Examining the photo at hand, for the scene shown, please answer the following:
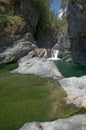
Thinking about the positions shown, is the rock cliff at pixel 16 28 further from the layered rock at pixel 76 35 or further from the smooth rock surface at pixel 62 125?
the smooth rock surface at pixel 62 125

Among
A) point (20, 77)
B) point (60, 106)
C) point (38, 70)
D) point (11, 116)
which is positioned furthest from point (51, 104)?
point (38, 70)

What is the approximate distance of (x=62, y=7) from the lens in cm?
4166

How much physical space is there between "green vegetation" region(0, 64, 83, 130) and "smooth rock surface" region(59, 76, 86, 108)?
0.31 m

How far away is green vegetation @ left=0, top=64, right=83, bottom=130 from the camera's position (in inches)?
432

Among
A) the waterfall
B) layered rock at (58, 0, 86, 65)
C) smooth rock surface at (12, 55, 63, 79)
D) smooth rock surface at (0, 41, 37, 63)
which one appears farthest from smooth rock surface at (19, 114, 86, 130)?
the waterfall

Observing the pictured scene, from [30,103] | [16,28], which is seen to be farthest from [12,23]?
[30,103]

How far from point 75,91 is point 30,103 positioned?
2.53 meters

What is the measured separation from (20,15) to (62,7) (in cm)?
811

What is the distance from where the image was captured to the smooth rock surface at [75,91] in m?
12.3

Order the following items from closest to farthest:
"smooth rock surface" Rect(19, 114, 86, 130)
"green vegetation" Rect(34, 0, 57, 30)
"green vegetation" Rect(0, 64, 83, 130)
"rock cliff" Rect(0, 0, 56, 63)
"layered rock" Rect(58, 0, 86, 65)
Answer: "smooth rock surface" Rect(19, 114, 86, 130) → "green vegetation" Rect(0, 64, 83, 130) → "rock cliff" Rect(0, 0, 56, 63) → "layered rock" Rect(58, 0, 86, 65) → "green vegetation" Rect(34, 0, 57, 30)

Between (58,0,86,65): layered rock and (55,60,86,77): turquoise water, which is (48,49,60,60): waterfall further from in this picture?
(55,60,86,77): turquoise water

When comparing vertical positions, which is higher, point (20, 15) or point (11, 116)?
point (20, 15)

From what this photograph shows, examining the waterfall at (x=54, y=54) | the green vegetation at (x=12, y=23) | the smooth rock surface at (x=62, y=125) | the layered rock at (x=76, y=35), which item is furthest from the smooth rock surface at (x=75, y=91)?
the waterfall at (x=54, y=54)

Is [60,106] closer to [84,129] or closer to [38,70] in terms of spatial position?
[84,129]
